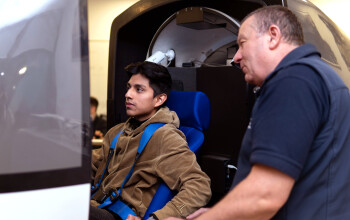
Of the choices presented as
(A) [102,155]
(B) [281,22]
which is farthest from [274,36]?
(A) [102,155]

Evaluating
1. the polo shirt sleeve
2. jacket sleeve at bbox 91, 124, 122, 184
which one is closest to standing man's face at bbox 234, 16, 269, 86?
the polo shirt sleeve

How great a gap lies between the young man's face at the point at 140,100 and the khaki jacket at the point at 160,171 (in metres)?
0.08

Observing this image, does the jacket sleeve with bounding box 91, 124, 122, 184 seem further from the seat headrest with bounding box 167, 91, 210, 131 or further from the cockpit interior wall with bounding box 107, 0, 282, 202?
the seat headrest with bounding box 167, 91, 210, 131

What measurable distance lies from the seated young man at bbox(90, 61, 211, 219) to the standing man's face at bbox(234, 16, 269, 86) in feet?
2.32

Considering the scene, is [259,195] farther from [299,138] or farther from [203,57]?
[203,57]

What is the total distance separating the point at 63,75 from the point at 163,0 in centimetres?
151

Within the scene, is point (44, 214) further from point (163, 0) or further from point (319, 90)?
point (163, 0)

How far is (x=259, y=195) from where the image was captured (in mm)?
1000

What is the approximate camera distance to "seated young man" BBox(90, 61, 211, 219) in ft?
5.92

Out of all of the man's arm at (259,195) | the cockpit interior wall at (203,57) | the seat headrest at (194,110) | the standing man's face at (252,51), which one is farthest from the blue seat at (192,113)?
the man's arm at (259,195)

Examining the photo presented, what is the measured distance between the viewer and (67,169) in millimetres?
1030

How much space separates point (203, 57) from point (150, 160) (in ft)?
3.13

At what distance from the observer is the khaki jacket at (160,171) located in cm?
178

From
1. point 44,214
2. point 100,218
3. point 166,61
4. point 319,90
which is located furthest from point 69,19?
point 166,61
